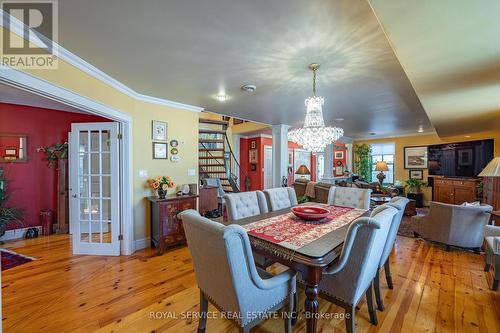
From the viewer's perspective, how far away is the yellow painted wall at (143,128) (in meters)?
2.28

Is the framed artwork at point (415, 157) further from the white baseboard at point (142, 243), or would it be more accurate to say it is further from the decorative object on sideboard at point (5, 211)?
the decorative object on sideboard at point (5, 211)

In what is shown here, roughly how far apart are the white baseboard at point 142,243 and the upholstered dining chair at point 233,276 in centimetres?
228

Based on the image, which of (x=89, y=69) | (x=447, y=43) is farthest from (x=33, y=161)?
(x=447, y=43)

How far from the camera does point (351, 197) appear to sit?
10.7 ft

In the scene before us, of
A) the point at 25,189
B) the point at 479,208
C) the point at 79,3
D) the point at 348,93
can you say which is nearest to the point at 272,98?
the point at 348,93

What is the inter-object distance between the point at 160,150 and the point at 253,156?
4.76 metres

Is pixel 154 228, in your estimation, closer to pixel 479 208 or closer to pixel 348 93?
pixel 348 93

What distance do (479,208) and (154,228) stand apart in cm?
488

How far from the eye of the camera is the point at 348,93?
10.4ft

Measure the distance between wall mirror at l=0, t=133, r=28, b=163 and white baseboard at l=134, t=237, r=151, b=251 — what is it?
8.79 ft

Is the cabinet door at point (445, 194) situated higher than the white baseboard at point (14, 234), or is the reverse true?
the cabinet door at point (445, 194)

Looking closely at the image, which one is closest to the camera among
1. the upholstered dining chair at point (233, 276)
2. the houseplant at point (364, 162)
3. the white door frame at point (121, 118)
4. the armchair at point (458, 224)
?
the upholstered dining chair at point (233, 276)

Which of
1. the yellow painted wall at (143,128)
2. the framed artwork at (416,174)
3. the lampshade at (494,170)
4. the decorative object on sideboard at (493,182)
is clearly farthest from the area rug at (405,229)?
the yellow painted wall at (143,128)

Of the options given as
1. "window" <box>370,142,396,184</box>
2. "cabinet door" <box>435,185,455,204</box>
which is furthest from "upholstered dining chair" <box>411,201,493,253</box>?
"window" <box>370,142,396,184</box>
